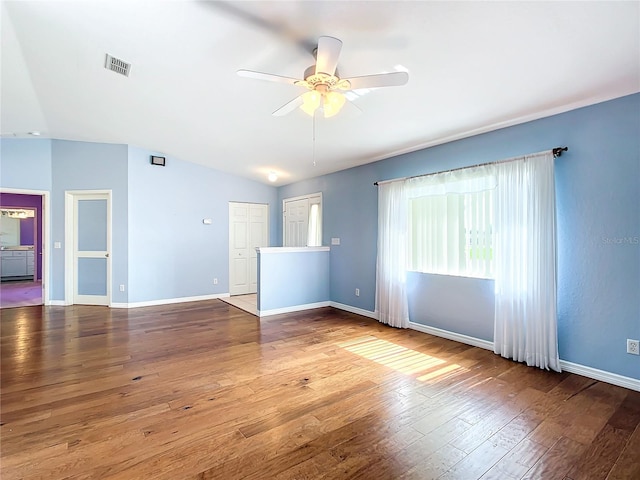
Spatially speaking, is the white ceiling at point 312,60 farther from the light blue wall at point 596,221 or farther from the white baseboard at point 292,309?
the white baseboard at point 292,309

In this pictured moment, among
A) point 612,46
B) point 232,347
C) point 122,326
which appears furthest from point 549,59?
point 122,326

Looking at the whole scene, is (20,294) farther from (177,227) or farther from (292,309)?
(292,309)

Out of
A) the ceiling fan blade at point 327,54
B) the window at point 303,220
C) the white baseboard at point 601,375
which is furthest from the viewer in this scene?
the window at point 303,220

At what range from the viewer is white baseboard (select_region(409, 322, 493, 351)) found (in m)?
3.60

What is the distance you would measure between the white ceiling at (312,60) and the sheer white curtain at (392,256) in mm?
731

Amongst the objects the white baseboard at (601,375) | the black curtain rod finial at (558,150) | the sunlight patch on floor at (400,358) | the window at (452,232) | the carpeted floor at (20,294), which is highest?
the black curtain rod finial at (558,150)

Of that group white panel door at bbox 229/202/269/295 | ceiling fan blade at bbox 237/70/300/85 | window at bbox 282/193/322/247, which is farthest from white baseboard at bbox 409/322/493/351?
white panel door at bbox 229/202/269/295

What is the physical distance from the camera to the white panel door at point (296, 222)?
6.68 metres

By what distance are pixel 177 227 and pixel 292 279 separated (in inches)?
105

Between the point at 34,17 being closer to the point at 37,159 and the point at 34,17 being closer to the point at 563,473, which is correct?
the point at 37,159

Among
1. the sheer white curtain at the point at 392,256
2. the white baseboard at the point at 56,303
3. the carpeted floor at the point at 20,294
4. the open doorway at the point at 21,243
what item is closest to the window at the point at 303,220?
the sheer white curtain at the point at 392,256

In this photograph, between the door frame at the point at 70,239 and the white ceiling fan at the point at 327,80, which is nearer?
the white ceiling fan at the point at 327,80

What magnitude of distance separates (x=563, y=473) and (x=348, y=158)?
432 cm

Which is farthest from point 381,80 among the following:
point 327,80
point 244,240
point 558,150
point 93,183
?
point 93,183
